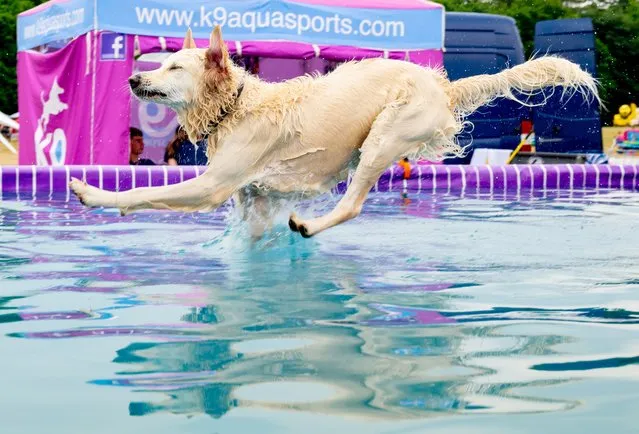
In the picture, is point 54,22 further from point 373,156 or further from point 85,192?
point 85,192

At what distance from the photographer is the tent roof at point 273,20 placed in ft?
37.4

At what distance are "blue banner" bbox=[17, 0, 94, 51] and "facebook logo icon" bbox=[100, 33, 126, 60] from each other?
21cm

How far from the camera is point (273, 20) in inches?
468

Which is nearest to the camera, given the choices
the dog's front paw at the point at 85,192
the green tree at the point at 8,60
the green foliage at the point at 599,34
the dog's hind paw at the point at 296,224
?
the dog's front paw at the point at 85,192

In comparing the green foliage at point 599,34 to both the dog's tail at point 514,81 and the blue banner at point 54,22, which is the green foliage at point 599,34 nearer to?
the blue banner at point 54,22

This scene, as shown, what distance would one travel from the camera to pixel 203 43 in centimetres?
1169

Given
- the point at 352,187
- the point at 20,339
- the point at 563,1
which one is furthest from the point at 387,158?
the point at 563,1

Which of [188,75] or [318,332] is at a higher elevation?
[188,75]

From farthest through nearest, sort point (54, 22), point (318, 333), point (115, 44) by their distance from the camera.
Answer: point (54, 22) → point (115, 44) → point (318, 333)

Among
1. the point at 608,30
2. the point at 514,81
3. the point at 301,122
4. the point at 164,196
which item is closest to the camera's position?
the point at 164,196

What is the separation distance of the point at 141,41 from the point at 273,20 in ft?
5.05

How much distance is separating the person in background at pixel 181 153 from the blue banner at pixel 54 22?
1743mm

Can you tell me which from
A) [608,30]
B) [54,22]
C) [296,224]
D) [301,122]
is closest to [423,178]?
[54,22]

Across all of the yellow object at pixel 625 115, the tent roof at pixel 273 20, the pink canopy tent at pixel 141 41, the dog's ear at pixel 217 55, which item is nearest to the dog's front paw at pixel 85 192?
the dog's ear at pixel 217 55
